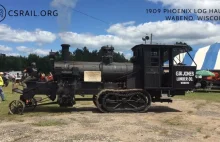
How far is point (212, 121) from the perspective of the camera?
1170 cm

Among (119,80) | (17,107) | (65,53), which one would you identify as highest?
(65,53)

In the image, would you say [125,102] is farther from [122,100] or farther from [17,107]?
A: [17,107]

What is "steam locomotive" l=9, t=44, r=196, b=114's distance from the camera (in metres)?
13.6

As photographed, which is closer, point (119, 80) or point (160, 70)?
point (160, 70)

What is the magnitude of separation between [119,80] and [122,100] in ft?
3.28

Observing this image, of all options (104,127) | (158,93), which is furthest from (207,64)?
(104,127)

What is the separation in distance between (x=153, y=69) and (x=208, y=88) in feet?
56.5

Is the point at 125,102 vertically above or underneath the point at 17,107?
above

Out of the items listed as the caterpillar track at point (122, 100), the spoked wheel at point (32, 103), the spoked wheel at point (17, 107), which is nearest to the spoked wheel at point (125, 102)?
the caterpillar track at point (122, 100)

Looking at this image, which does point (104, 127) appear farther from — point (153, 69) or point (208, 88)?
point (208, 88)

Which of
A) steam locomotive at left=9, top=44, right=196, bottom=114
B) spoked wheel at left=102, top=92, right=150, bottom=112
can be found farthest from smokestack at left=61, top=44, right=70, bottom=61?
spoked wheel at left=102, top=92, right=150, bottom=112

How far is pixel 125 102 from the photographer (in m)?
13.8

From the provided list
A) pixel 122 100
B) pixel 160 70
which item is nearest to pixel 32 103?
pixel 122 100

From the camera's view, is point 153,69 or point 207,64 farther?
point 207,64
